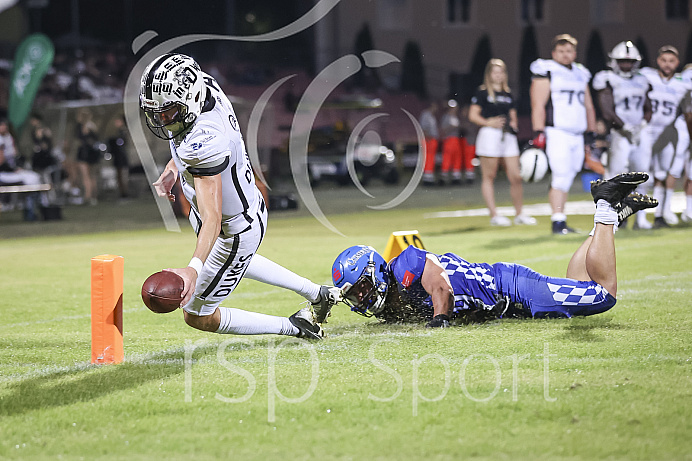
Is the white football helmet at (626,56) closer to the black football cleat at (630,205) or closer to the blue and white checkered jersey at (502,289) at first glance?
the black football cleat at (630,205)

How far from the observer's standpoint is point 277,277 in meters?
5.48

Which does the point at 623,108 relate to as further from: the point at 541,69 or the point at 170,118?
the point at 170,118

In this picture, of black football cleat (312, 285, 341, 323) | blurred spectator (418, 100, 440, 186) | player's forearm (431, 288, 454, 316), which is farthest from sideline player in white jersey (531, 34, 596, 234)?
blurred spectator (418, 100, 440, 186)

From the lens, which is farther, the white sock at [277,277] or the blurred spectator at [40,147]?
the blurred spectator at [40,147]

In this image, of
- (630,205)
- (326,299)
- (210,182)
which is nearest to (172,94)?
(210,182)

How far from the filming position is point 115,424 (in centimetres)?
380

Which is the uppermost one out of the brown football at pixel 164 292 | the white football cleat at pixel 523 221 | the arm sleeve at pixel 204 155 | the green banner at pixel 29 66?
the green banner at pixel 29 66

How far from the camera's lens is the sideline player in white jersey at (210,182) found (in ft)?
14.7

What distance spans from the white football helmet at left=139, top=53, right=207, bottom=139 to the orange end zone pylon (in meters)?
0.81

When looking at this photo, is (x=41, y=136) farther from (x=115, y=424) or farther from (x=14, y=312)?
(x=115, y=424)

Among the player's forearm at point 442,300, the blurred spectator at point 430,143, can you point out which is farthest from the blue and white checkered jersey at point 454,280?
the blurred spectator at point 430,143

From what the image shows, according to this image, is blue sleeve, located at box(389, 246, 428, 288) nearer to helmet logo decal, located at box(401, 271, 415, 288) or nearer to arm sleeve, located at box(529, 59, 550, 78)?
helmet logo decal, located at box(401, 271, 415, 288)

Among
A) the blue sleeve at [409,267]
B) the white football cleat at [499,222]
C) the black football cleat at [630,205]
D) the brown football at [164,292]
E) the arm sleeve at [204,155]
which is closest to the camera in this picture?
the brown football at [164,292]

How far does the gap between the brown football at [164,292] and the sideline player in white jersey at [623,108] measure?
920 cm
